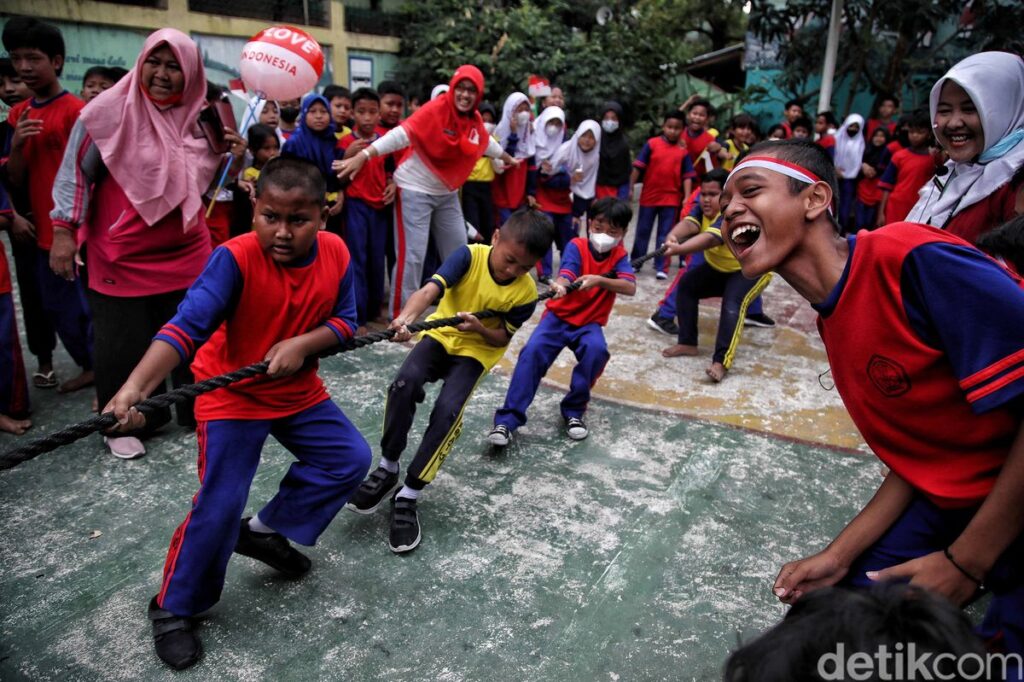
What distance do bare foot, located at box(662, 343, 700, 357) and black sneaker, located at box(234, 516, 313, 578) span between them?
325 cm

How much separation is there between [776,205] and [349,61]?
1241 cm

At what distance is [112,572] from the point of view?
2465 millimetres

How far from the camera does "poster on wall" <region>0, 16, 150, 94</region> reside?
913 centimetres

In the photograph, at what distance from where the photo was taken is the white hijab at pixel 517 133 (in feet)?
23.1

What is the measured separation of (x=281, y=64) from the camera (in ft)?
13.9

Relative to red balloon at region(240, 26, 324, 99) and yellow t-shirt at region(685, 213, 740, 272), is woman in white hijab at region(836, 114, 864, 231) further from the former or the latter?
red balloon at region(240, 26, 324, 99)

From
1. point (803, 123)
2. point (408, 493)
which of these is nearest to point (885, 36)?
point (803, 123)

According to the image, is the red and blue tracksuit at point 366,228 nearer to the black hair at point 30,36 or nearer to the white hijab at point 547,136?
the black hair at point 30,36

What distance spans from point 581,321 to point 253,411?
2.07m

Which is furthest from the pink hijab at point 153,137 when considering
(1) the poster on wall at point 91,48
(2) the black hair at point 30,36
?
(1) the poster on wall at point 91,48

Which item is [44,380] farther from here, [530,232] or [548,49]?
A: [548,49]

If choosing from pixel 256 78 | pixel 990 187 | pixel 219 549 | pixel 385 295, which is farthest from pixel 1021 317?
pixel 385 295

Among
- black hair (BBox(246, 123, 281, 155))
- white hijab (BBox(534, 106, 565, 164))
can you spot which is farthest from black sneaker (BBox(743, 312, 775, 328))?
black hair (BBox(246, 123, 281, 155))

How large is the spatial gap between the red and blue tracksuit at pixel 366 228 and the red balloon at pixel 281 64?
0.88 metres
